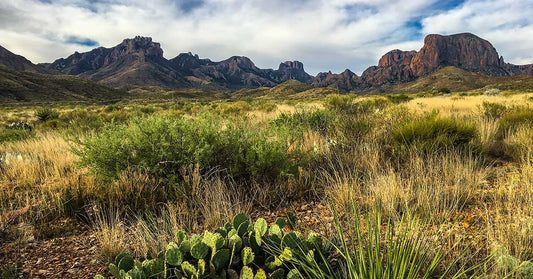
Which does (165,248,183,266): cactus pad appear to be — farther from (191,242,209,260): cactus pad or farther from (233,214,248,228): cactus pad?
(233,214,248,228): cactus pad

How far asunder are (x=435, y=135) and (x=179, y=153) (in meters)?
4.59

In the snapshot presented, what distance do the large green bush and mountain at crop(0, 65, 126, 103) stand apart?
275 ft

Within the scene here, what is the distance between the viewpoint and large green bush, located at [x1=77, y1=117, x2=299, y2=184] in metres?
3.63

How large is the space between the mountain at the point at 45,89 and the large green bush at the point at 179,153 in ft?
275

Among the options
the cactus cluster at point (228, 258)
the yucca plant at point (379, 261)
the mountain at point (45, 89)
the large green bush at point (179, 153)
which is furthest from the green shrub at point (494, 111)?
the mountain at point (45, 89)

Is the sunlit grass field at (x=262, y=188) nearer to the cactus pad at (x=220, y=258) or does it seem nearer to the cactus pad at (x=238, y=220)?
the cactus pad at (x=238, y=220)

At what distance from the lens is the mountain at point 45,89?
71156 millimetres

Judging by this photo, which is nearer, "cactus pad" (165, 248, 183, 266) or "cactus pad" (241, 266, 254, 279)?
"cactus pad" (241, 266, 254, 279)

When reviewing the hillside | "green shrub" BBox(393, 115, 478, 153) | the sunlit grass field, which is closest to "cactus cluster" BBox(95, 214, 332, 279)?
the sunlit grass field

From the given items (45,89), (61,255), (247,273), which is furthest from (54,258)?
(45,89)

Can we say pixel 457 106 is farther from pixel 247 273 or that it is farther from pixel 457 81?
pixel 457 81

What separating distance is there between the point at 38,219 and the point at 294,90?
110316 millimetres

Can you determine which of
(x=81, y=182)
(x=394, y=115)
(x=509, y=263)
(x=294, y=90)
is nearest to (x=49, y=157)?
(x=81, y=182)

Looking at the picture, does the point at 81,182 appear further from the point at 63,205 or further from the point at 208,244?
the point at 208,244
